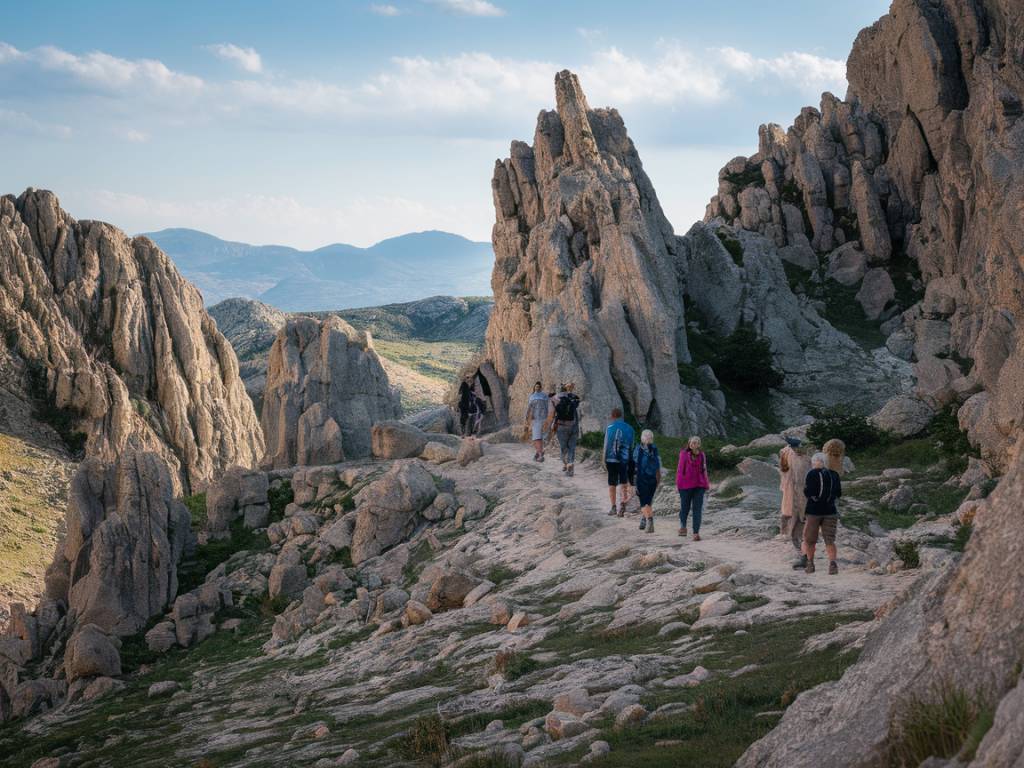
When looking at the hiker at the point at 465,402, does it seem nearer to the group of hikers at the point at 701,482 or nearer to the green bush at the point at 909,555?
the group of hikers at the point at 701,482

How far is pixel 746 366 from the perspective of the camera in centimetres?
5447

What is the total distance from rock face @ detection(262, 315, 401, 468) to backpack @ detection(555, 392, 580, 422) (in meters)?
11.4

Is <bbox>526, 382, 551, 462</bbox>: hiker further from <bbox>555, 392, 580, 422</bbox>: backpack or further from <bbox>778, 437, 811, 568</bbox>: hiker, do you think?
<bbox>778, 437, 811, 568</bbox>: hiker

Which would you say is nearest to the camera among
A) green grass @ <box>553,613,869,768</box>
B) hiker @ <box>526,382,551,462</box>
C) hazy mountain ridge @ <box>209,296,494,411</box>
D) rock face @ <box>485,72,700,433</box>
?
green grass @ <box>553,613,869,768</box>

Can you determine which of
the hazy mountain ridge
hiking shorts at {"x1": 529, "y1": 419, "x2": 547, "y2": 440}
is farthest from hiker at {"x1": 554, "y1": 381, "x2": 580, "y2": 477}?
the hazy mountain ridge

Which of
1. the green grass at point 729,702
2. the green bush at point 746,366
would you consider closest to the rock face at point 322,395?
the green bush at point 746,366

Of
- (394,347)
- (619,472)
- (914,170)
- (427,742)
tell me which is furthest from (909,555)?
(394,347)

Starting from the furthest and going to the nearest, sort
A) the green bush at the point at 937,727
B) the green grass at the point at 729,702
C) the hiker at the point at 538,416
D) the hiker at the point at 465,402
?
the hiker at the point at 465,402 < the hiker at the point at 538,416 < the green grass at the point at 729,702 < the green bush at the point at 937,727

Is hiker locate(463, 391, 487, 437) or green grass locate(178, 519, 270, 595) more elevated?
hiker locate(463, 391, 487, 437)

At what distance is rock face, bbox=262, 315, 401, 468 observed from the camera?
37406mm

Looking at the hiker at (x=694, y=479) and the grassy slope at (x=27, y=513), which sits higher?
the hiker at (x=694, y=479)

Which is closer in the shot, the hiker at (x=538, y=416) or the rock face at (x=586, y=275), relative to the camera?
the hiker at (x=538, y=416)

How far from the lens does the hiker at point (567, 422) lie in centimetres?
2845

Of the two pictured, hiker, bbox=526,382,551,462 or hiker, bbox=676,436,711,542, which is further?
hiker, bbox=526,382,551,462
